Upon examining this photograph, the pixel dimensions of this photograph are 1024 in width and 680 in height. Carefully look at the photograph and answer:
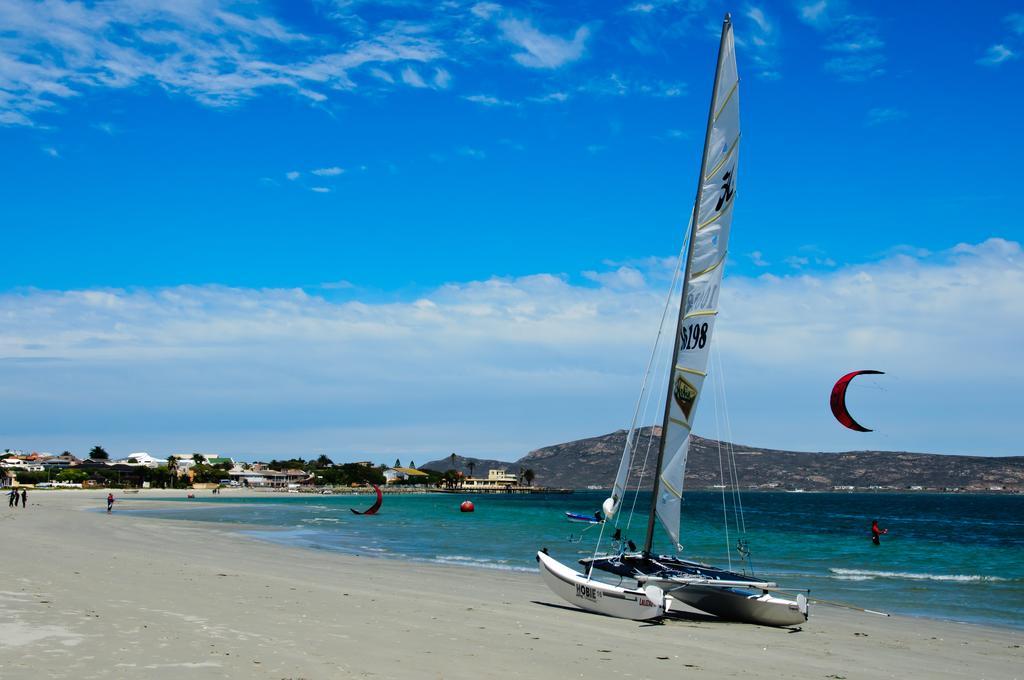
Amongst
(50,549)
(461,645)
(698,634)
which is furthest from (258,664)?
(50,549)

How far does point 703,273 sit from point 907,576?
23.8 m

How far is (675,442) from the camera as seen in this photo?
64.7 ft

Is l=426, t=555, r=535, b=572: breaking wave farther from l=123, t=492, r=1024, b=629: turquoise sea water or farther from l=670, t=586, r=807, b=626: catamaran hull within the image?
l=670, t=586, r=807, b=626: catamaran hull

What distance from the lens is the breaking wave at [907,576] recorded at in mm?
35094

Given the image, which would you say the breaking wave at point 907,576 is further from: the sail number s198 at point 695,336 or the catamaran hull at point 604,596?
the sail number s198 at point 695,336

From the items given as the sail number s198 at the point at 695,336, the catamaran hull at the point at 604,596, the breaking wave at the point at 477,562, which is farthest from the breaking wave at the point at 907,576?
the sail number s198 at the point at 695,336

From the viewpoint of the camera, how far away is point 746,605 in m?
19.2

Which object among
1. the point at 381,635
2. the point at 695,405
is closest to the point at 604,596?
the point at 695,405

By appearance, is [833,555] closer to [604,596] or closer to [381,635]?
[604,596]

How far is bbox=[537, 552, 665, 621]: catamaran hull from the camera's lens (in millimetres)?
18594

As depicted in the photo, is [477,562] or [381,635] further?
[477,562]

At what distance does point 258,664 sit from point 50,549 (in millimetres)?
22124

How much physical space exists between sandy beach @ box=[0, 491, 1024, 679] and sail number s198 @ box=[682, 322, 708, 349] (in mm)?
6142

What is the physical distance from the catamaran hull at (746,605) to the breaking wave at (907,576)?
1678cm
